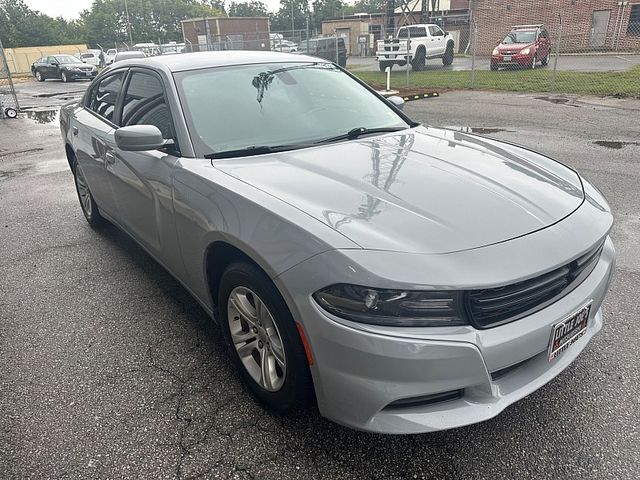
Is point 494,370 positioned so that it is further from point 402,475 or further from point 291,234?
point 291,234

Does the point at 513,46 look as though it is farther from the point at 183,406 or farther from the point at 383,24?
the point at 383,24

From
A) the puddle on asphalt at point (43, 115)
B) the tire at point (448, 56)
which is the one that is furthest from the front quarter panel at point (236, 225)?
the tire at point (448, 56)

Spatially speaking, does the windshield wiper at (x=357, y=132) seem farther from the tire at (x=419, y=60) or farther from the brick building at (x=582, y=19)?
the brick building at (x=582, y=19)

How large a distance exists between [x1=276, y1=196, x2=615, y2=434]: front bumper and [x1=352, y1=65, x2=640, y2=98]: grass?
13272 millimetres

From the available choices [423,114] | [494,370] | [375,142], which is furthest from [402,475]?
[423,114]

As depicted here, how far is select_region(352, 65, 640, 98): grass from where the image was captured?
541 inches

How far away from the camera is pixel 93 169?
422 cm

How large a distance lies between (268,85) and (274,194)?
52.9 inches

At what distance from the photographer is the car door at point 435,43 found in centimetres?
2345

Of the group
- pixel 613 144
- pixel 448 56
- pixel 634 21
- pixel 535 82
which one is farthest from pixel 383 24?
pixel 613 144

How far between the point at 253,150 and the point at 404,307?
1450 mm

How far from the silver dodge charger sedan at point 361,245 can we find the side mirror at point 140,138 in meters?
0.01

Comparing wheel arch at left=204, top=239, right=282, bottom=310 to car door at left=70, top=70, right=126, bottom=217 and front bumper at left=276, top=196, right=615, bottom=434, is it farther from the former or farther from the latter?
car door at left=70, top=70, right=126, bottom=217

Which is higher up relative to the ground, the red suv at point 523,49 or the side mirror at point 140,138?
the side mirror at point 140,138
